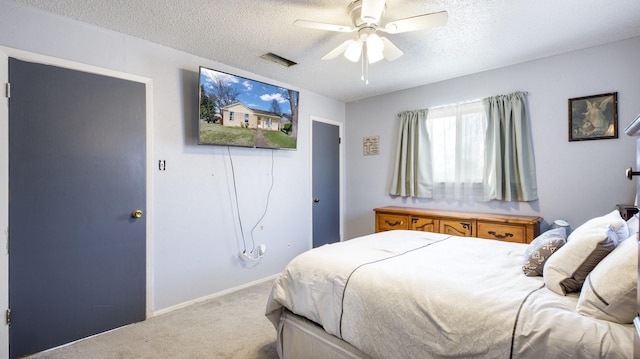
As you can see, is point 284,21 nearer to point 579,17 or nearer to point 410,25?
point 410,25

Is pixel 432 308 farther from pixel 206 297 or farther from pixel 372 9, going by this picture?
pixel 206 297

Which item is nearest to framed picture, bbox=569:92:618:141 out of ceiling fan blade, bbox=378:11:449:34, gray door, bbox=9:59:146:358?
ceiling fan blade, bbox=378:11:449:34

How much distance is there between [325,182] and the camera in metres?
4.39

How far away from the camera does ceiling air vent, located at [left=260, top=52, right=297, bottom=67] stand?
2967mm

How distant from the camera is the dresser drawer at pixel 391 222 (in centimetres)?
362

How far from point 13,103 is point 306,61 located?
7.67ft

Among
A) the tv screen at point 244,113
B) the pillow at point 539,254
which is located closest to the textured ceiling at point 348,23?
the tv screen at point 244,113

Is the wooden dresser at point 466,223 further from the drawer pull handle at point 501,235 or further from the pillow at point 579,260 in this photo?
the pillow at point 579,260

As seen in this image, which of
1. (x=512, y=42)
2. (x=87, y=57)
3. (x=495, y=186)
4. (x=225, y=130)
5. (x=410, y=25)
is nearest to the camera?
(x=410, y=25)

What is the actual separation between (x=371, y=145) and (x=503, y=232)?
211 centimetres

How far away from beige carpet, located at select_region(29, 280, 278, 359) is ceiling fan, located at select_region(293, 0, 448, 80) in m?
2.27

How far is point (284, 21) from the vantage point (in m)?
2.31

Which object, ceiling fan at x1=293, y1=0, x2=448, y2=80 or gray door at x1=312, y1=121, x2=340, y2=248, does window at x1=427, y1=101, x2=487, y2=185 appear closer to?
gray door at x1=312, y1=121, x2=340, y2=248

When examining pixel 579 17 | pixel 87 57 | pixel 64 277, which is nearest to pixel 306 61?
pixel 87 57
